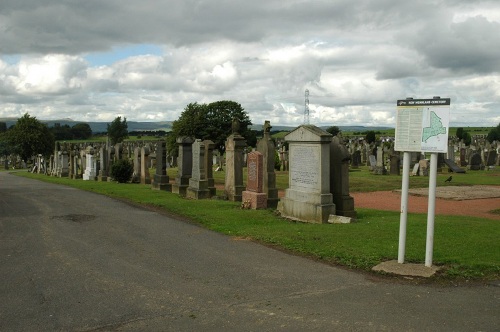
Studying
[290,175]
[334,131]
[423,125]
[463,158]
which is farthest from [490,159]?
[423,125]

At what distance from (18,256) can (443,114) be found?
284 inches

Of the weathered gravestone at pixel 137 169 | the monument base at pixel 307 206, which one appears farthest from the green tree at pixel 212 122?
the monument base at pixel 307 206

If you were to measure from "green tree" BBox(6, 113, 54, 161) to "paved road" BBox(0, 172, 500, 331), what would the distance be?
229 ft

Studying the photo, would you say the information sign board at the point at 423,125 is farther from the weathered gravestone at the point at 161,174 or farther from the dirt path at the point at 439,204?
the weathered gravestone at the point at 161,174

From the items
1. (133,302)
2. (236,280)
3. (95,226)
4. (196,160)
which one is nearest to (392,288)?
(236,280)

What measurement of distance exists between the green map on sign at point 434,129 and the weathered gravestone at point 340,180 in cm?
523

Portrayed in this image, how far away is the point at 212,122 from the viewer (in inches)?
2562

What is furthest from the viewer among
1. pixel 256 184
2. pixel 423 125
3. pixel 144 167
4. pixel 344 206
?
pixel 144 167

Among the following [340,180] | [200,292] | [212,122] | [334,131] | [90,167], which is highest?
[212,122]

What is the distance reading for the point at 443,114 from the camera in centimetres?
736

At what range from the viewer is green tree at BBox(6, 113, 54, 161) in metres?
73.1

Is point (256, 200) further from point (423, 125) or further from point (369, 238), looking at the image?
point (423, 125)

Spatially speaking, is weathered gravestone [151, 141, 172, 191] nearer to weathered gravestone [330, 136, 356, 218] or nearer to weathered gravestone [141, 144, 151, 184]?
weathered gravestone [141, 144, 151, 184]

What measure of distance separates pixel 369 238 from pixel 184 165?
38.2 ft
